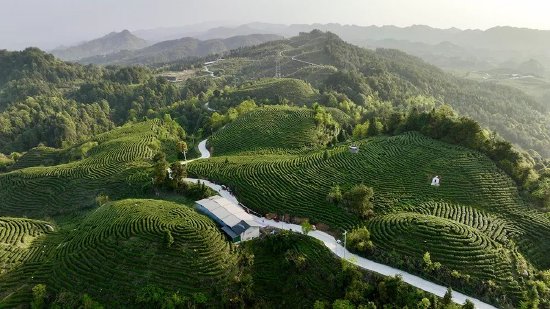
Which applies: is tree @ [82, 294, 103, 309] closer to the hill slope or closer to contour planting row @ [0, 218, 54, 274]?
contour planting row @ [0, 218, 54, 274]

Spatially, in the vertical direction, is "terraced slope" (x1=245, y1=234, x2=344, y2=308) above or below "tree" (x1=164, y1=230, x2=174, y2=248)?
below

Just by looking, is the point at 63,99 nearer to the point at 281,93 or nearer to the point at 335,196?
the point at 281,93

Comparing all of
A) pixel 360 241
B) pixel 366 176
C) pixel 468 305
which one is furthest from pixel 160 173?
pixel 468 305

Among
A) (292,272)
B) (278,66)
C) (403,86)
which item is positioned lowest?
(403,86)

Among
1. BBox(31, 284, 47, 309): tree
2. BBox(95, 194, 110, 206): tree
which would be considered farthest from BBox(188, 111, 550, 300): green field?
BBox(31, 284, 47, 309): tree

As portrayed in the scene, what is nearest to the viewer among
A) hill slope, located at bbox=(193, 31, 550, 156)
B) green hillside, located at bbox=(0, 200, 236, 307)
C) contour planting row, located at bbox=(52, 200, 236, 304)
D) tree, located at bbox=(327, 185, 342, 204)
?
green hillside, located at bbox=(0, 200, 236, 307)

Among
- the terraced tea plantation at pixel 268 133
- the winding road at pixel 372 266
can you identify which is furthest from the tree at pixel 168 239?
the terraced tea plantation at pixel 268 133

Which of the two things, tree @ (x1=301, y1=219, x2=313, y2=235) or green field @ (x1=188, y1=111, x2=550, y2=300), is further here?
tree @ (x1=301, y1=219, x2=313, y2=235)
